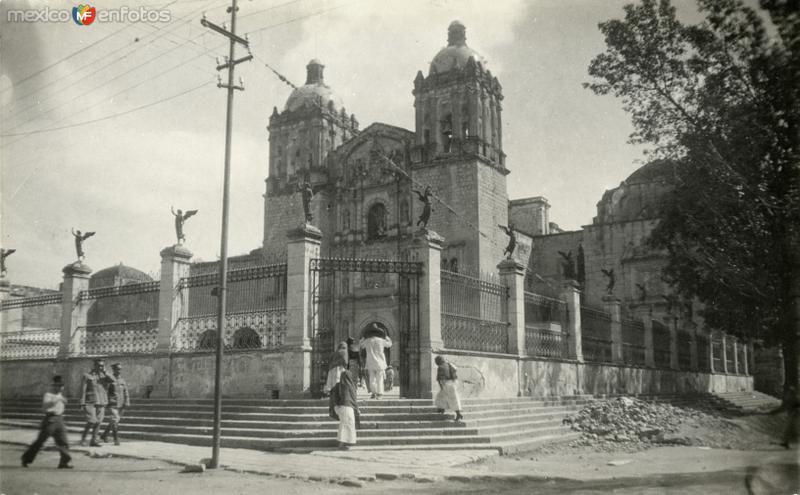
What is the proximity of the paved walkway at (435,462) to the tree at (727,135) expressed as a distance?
298 centimetres

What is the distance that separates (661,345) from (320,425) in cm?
1819

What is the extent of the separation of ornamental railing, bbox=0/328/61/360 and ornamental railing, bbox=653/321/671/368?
1977cm

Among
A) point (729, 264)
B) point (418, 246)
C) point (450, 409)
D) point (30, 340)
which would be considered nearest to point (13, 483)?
point (450, 409)

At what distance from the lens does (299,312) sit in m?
12.5

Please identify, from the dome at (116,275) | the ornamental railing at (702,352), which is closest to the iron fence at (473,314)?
the ornamental railing at (702,352)

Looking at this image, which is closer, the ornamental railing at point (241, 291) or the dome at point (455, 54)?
the ornamental railing at point (241, 291)

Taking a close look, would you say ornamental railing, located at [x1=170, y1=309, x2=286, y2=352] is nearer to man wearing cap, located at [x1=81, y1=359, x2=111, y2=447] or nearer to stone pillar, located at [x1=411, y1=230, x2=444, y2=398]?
man wearing cap, located at [x1=81, y1=359, x2=111, y2=447]

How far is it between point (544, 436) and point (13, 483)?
9075 mm

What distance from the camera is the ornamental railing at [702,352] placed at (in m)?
28.8

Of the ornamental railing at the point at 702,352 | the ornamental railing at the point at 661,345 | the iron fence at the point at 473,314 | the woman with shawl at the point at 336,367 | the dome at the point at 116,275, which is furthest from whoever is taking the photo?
the dome at the point at 116,275

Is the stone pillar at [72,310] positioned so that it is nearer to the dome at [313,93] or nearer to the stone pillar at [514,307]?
the stone pillar at [514,307]

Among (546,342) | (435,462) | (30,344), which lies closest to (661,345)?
(546,342)

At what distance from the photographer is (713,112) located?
15.2 metres

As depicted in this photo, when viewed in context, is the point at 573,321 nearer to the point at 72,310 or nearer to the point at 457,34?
the point at 72,310
